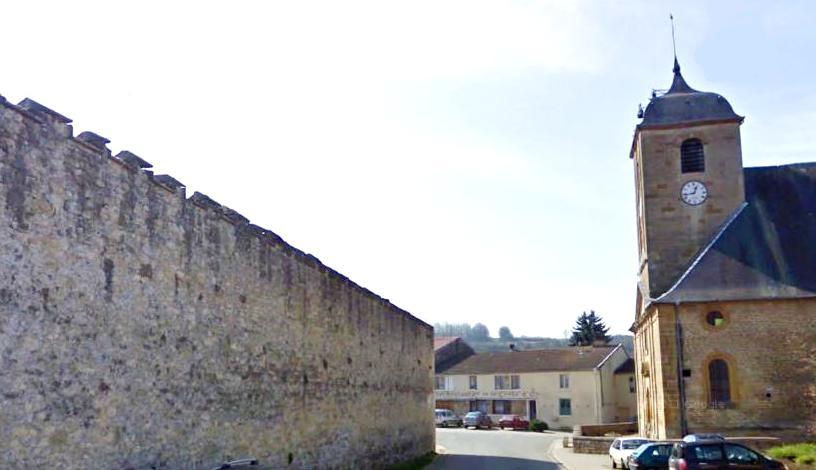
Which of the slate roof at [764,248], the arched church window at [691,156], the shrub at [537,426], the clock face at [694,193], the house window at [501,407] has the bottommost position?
the shrub at [537,426]

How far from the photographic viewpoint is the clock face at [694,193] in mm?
31156

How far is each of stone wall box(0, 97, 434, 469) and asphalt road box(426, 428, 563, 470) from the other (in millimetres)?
9133

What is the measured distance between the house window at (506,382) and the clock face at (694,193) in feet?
99.7

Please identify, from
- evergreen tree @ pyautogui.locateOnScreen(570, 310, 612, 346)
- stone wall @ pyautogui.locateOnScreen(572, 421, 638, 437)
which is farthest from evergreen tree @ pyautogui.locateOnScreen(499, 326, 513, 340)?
stone wall @ pyautogui.locateOnScreen(572, 421, 638, 437)

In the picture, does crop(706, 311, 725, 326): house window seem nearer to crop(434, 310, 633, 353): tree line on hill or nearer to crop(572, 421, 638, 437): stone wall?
crop(572, 421, 638, 437): stone wall

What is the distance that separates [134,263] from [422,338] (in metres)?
20.5

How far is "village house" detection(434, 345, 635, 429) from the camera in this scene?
56.3 m

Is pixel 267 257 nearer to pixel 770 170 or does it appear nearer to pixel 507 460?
pixel 507 460

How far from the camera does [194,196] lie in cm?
1270

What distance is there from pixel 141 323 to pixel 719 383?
21573 millimetres

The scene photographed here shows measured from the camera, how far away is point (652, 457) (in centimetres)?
2220

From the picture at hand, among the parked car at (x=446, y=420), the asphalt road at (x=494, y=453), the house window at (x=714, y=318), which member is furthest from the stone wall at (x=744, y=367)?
the parked car at (x=446, y=420)

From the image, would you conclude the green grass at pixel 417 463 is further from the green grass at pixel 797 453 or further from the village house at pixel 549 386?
the village house at pixel 549 386

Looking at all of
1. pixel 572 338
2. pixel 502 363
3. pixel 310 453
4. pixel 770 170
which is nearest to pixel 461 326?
pixel 572 338
